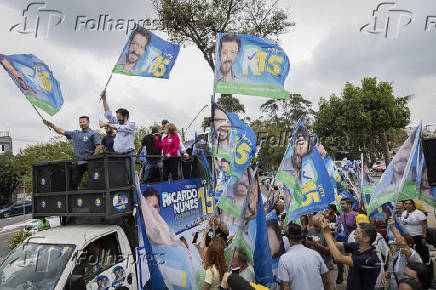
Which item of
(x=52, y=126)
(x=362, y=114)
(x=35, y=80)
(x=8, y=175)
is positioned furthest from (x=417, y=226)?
(x=8, y=175)

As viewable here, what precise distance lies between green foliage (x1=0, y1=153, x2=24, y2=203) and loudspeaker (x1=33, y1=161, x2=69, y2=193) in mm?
34029

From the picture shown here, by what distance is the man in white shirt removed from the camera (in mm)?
5852

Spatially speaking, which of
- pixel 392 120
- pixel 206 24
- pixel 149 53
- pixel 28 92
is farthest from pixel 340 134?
pixel 28 92

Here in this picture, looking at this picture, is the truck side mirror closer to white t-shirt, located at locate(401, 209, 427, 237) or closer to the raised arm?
the raised arm

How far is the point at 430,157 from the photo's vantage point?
13.7 feet

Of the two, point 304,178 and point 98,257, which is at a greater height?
point 304,178

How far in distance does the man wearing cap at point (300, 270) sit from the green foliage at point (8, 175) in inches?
1457

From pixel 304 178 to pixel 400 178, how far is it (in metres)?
1.36

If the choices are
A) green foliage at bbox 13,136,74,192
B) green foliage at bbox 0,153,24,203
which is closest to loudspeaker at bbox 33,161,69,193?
green foliage at bbox 13,136,74,192

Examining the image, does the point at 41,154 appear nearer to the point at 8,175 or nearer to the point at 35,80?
the point at 8,175

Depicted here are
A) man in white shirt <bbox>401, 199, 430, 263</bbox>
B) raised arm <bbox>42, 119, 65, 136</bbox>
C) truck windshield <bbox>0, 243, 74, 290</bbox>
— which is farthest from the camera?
man in white shirt <bbox>401, 199, 430, 263</bbox>

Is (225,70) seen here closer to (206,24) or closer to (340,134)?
(206,24)

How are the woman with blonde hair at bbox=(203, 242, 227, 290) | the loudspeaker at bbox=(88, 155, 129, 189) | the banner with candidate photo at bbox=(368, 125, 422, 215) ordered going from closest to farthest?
the woman with blonde hair at bbox=(203, 242, 227, 290), the loudspeaker at bbox=(88, 155, 129, 189), the banner with candidate photo at bbox=(368, 125, 422, 215)

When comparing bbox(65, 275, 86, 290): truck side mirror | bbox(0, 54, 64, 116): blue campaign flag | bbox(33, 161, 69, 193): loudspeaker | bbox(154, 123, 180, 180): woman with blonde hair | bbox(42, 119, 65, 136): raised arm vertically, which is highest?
bbox(0, 54, 64, 116): blue campaign flag
